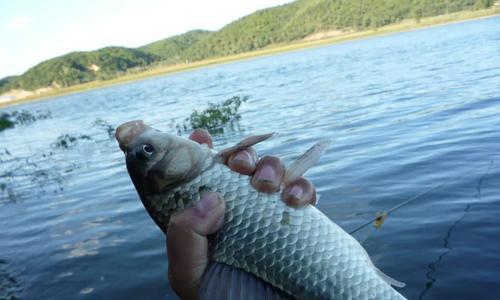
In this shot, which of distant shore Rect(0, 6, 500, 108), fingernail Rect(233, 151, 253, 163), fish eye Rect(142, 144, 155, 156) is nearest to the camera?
fish eye Rect(142, 144, 155, 156)

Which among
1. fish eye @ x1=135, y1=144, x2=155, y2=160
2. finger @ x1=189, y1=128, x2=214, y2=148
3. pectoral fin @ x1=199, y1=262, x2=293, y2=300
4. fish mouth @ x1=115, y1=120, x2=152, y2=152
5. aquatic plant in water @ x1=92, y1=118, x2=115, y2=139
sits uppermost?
fish mouth @ x1=115, y1=120, x2=152, y2=152

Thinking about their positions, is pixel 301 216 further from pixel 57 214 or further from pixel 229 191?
pixel 57 214

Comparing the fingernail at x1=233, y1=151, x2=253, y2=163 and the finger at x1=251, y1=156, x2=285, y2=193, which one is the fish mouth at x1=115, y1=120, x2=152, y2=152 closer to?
the fingernail at x1=233, y1=151, x2=253, y2=163

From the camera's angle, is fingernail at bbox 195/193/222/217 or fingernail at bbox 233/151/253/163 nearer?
fingernail at bbox 195/193/222/217

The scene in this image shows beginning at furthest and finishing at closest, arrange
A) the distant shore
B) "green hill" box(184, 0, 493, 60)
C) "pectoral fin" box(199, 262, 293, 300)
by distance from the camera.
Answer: "green hill" box(184, 0, 493, 60) → the distant shore → "pectoral fin" box(199, 262, 293, 300)

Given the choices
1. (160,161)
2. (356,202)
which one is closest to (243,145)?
(160,161)

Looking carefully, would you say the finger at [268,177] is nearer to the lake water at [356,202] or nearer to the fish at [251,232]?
the fish at [251,232]

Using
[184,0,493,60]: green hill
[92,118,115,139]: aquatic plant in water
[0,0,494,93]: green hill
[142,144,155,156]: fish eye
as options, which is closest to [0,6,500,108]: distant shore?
[184,0,493,60]: green hill

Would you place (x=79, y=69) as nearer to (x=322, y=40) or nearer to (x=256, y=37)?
(x=256, y=37)
